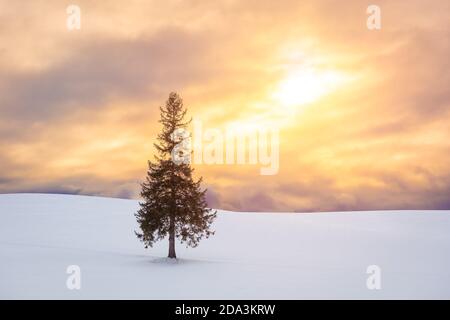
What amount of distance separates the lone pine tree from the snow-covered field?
2.33 metres

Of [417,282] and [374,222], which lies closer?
[417,282]

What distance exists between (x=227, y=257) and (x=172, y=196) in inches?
330

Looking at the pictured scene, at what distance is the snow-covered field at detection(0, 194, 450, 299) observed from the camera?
78.0ft

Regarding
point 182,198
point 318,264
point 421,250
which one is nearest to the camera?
point 182,198

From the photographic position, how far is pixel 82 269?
27328 mm

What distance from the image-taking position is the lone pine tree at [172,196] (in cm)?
3088

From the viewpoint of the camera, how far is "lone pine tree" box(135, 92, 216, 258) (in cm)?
3088

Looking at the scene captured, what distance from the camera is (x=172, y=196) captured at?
31266mm

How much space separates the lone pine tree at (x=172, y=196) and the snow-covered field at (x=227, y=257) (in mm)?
2331

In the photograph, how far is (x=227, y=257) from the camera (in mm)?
36281

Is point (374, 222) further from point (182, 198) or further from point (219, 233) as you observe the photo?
point (182, 198)

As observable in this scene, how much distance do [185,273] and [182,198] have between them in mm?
5964

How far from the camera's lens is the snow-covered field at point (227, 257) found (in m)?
23.8
